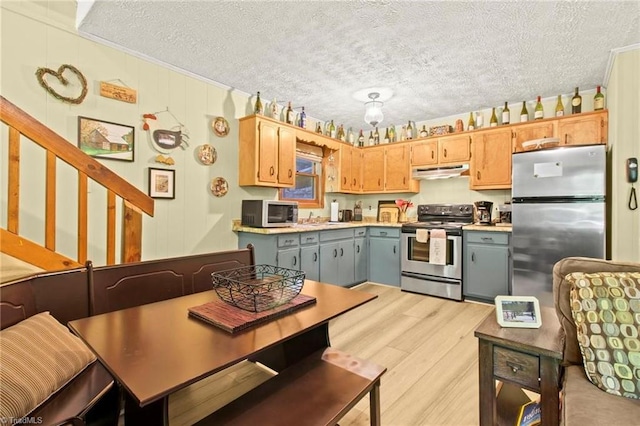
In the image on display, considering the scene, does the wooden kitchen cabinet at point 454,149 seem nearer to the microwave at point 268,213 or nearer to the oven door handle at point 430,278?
the oven door handle at point 430,278

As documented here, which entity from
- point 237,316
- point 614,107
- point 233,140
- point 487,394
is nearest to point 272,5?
point 233,140

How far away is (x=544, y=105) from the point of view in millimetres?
3924

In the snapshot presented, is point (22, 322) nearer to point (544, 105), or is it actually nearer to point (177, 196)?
point (177, 196)

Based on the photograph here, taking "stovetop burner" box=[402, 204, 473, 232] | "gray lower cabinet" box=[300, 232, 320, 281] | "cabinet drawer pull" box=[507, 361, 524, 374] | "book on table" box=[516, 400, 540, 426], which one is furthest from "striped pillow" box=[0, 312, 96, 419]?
"stovetop burner" box=[402, 204, 473, 232]

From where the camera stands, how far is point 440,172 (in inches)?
175

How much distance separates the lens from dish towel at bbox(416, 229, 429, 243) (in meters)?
4.06

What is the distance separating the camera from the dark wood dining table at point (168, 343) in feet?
2.64

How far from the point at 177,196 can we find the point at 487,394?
310 cm

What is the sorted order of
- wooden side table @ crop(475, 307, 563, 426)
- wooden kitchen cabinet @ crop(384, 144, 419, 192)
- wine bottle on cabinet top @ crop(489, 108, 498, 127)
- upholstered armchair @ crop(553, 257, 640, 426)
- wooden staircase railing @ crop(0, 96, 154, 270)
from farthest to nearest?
wooden kitchen cabinet @ crop(384, 144, 419, 192) < wine bottle on cabinet top @ crop(489, 108, 498, 127) < wooden staircase railing @ crop(0, 96, 154, 270) < wooden side table @ crop(475, 307, 563, 426) < upholstered armchair @ crop(553, 257, 640, 426)

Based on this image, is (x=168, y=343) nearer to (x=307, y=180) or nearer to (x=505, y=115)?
(x=307, y=180)

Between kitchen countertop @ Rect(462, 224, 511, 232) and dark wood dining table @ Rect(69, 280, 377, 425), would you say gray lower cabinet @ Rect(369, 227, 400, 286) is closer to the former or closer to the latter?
kitchen countertop @ Rect(462, 224, 511, 232)

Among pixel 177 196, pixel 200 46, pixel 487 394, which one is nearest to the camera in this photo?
pixel 487 394

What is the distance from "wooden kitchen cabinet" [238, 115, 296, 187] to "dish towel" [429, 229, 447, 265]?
2027mm

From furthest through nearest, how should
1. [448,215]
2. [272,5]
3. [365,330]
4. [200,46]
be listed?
[448,215] < [365,330] < [200,46] < [272,5]
